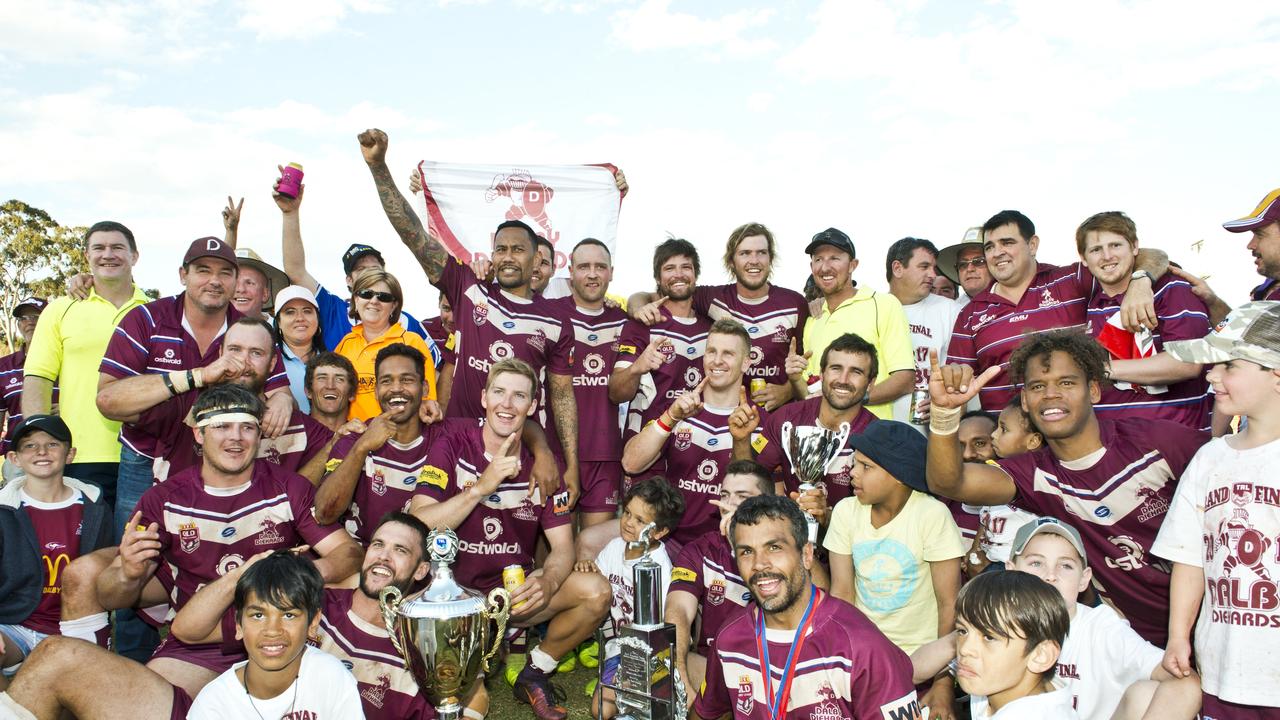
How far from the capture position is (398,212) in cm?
703

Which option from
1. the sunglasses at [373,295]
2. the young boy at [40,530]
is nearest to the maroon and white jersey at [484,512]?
the sunglasses at [373,295]

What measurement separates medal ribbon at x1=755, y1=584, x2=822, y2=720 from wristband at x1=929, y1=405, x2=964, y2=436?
1056 millimetres

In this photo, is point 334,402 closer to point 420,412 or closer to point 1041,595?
point 420,412

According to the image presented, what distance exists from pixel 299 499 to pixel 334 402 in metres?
1.37

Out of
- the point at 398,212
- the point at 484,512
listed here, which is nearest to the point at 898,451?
the point at 484,512

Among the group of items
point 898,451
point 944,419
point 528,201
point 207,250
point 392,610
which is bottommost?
point 392,610

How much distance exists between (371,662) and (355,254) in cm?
449

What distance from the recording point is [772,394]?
695cm

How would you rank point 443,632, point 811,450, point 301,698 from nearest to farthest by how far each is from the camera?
1. point 443,632
2. point 301,698
3. point 811,450

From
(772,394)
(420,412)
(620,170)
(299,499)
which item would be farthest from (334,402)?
(620,170)

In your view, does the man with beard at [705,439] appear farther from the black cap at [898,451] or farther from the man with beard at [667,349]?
the black cap at [898,451]

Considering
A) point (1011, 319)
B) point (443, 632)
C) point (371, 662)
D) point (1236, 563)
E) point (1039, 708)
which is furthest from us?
point (1011, 319)

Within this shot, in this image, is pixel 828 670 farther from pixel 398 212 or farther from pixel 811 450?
pixel 398 212

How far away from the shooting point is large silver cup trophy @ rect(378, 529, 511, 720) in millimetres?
3936
